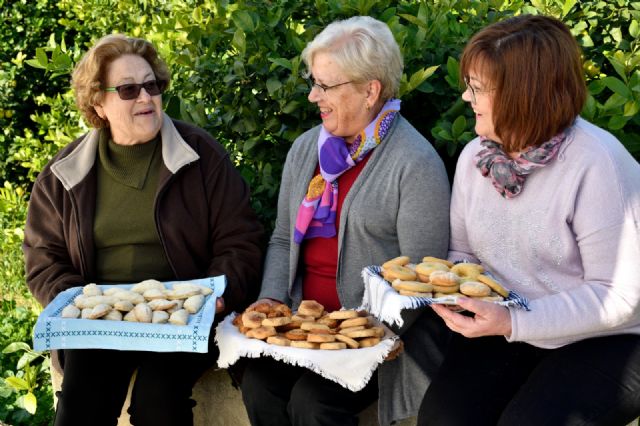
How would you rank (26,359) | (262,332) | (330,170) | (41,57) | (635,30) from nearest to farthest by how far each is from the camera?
(262,332) < (330,170) < (635,30) < (41,57) < (26,359)

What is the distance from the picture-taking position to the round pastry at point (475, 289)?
2713 millimetres

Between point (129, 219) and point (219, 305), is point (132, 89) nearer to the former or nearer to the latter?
point (129, 219)

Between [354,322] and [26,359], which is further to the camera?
[26,359]

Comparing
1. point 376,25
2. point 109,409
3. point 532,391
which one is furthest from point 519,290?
point 109,409

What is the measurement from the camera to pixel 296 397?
120 inches

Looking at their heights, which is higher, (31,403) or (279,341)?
(279,341)

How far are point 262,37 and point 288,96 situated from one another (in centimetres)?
29

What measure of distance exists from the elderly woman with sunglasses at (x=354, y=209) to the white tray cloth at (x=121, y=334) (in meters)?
0.28

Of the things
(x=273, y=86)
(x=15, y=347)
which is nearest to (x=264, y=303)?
(x=273, y=86)

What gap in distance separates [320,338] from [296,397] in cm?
24

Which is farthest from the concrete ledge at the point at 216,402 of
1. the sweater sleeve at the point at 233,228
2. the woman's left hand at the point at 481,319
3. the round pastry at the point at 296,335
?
the woman's left hand at the point at 481,319

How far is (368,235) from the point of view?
132 inches

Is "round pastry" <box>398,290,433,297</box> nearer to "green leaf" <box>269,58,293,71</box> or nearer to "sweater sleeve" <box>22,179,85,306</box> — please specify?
"green leaf" <box>269,58,293,71</box>

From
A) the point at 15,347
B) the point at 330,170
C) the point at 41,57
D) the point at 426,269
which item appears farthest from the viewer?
the point at 15,347
